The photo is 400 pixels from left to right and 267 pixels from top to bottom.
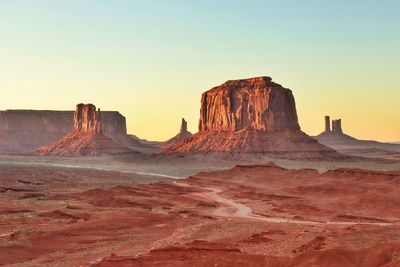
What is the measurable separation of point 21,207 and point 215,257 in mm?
25317

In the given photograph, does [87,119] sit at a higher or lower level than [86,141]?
higher

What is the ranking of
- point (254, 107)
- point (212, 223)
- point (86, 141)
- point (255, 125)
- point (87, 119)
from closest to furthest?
point (212, 223) → point (255, 125) → point (254, 107) → point (86, 141) → point (87, 119)

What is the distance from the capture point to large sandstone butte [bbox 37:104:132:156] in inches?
6511

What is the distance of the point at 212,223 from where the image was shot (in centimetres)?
3453

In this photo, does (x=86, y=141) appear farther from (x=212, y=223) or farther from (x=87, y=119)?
(x=212, y=223)

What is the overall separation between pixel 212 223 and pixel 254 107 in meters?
98.1

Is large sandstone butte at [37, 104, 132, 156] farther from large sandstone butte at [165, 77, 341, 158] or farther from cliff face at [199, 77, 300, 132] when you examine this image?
cliff face at [199, 77, 300, 132]

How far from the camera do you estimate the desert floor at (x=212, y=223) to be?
21408 millimetres

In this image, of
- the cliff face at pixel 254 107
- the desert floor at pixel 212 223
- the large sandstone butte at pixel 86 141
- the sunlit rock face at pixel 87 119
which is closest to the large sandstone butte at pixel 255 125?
the cliff face at pixel 254 107

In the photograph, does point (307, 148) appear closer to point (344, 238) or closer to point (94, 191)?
point (94, 191)

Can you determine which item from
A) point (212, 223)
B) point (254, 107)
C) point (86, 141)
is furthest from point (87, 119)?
point (212, 223)

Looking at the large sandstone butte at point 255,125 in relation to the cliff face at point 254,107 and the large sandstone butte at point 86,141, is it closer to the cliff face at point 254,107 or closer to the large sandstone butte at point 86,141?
the cliff face at point 254,107

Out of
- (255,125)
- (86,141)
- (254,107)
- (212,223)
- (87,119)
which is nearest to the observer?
(212,223)

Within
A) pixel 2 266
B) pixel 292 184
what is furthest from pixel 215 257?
pixel 292 184
